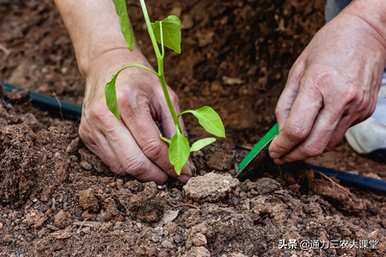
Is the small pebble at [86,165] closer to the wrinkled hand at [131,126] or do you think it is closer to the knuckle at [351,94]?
the wrinkled hand at [131,126]

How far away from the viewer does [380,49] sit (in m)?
1.39

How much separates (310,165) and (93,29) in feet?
2.05

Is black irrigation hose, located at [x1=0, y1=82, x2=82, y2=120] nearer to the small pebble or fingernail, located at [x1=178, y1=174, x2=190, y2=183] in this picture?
the small pebble

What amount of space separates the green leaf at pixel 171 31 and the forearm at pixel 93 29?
0.28m

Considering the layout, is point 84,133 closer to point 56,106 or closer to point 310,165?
point 56,106

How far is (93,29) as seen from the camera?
4.98 ft

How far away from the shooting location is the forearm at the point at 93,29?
4.91ft

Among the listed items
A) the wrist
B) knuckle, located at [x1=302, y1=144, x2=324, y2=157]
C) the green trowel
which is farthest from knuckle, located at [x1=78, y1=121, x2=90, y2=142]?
knuckle, located at [x1=302, y1=144, x2=324, y2=157]

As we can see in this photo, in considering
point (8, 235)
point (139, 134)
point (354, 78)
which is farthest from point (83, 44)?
point (354, 78)

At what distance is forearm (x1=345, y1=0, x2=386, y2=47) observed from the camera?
139 centimetres

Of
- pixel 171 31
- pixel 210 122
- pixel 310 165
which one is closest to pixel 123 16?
pixel 171 31

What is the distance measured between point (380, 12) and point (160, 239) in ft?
2.27

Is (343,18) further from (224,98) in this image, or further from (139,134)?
(224,98)

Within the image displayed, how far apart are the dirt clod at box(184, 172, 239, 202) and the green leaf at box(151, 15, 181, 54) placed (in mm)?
277
